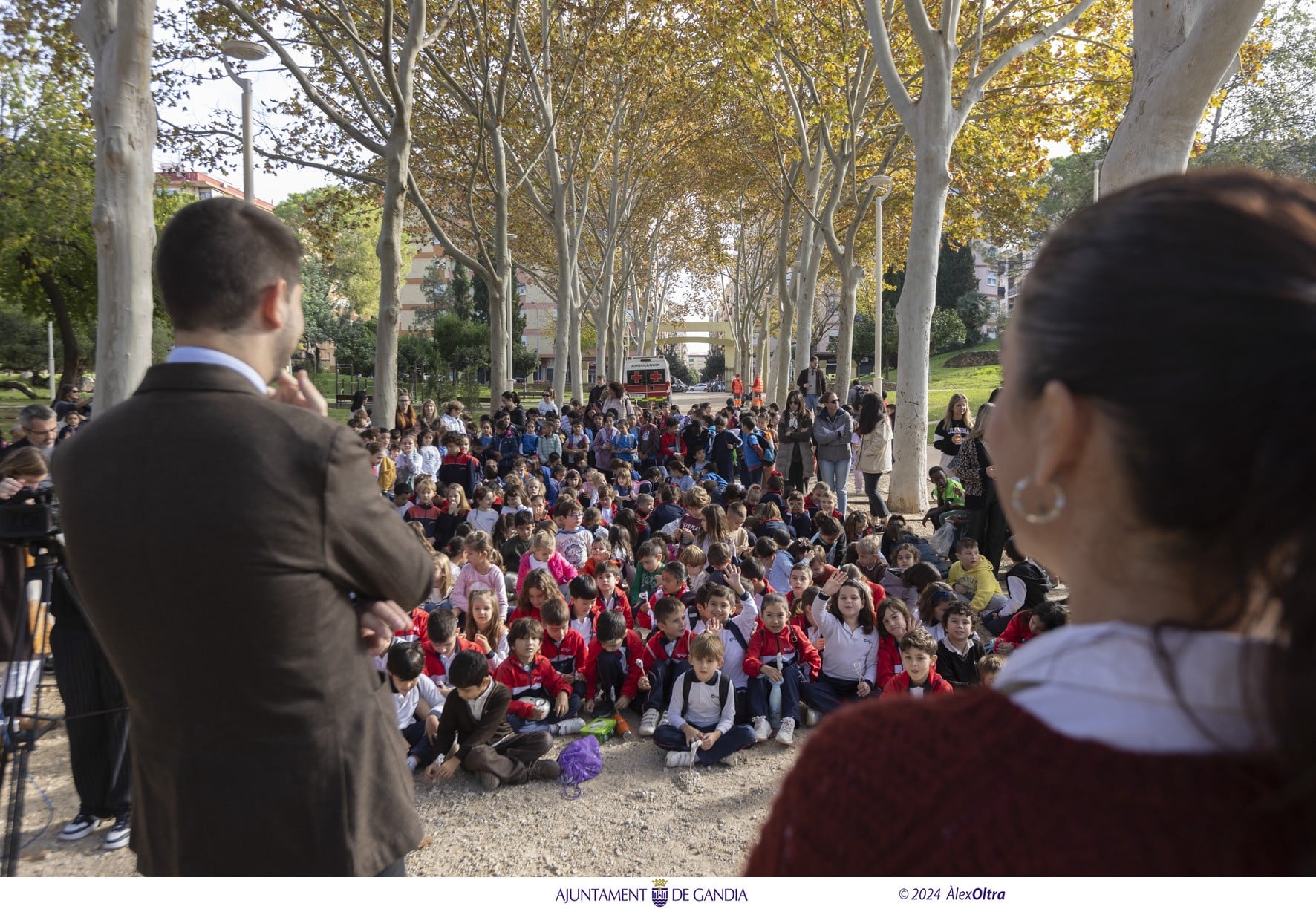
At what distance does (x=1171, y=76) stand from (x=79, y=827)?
7.06m

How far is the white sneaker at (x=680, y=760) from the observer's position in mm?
5223

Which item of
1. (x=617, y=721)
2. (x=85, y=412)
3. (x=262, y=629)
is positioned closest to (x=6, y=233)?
(x=85, y=412)

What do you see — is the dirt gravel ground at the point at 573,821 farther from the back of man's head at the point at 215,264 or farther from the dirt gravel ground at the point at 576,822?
the back of man's head at the point at 215,264

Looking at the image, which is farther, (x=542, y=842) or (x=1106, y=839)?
(x=542, y=842)

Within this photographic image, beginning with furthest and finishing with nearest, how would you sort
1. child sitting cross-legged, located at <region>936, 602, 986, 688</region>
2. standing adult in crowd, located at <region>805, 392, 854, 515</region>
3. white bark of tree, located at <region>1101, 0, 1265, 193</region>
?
standing adult in crowd, located at <region>805, 392, 854, 515</region> → child sitting cross-legged, located at <region>936, 602, 986, 688</region> → white bark of tree, located at <region>1101, 0, 1265, 193</region>

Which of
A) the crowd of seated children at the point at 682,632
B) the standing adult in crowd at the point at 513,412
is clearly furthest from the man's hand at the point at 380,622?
the standing adult in crowd at the point at 513,412

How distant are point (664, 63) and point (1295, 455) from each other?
2037 cm

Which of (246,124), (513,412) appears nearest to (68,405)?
(246,124)

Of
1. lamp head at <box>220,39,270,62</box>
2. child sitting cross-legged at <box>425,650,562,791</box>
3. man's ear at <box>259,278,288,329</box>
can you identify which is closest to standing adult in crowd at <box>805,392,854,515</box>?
child sitting cross-legged at <box>425,650,562,791</box>

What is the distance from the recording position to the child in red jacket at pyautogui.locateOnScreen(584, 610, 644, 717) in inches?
239

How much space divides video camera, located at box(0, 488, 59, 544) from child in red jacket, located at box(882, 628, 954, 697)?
428 cm

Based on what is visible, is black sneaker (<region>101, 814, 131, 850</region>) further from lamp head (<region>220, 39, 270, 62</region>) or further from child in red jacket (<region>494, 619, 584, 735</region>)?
lamp head (<region>220, 39, 270, 62</region>)

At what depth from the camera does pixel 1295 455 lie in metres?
0.64

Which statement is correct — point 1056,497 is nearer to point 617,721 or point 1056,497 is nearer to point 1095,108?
point 617,721
